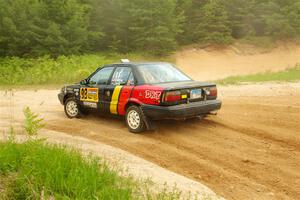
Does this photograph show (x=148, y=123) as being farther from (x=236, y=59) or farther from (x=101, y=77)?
(x=236, y=59)

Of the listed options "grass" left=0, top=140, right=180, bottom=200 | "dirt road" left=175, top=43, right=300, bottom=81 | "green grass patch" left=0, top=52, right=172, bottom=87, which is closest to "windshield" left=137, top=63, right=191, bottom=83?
"grass" left=0, top=140, right=180, bottom=200

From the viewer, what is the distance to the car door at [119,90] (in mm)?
8445

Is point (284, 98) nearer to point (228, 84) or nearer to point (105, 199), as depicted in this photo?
point (228, 84)

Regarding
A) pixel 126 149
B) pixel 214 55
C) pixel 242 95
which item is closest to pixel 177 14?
pixel 214 55

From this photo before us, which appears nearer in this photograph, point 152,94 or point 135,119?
point 152,94

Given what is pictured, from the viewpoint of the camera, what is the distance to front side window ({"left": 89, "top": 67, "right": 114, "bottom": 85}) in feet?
30.0

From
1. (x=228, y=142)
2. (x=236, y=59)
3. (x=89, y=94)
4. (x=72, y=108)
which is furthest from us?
(x=236, y=59)

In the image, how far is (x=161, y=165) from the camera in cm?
627

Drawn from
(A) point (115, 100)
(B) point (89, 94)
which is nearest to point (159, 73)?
(A) point (115, 100)

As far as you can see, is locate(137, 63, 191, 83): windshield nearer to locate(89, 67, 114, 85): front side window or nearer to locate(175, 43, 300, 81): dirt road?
locate(89, 67, 114, 85): front side window

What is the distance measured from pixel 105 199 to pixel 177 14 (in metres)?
33.3

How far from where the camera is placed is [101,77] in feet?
30.5

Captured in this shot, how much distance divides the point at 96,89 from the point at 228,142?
3.51 m

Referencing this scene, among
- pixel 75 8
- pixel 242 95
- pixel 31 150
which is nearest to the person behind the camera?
pixel 31 150
